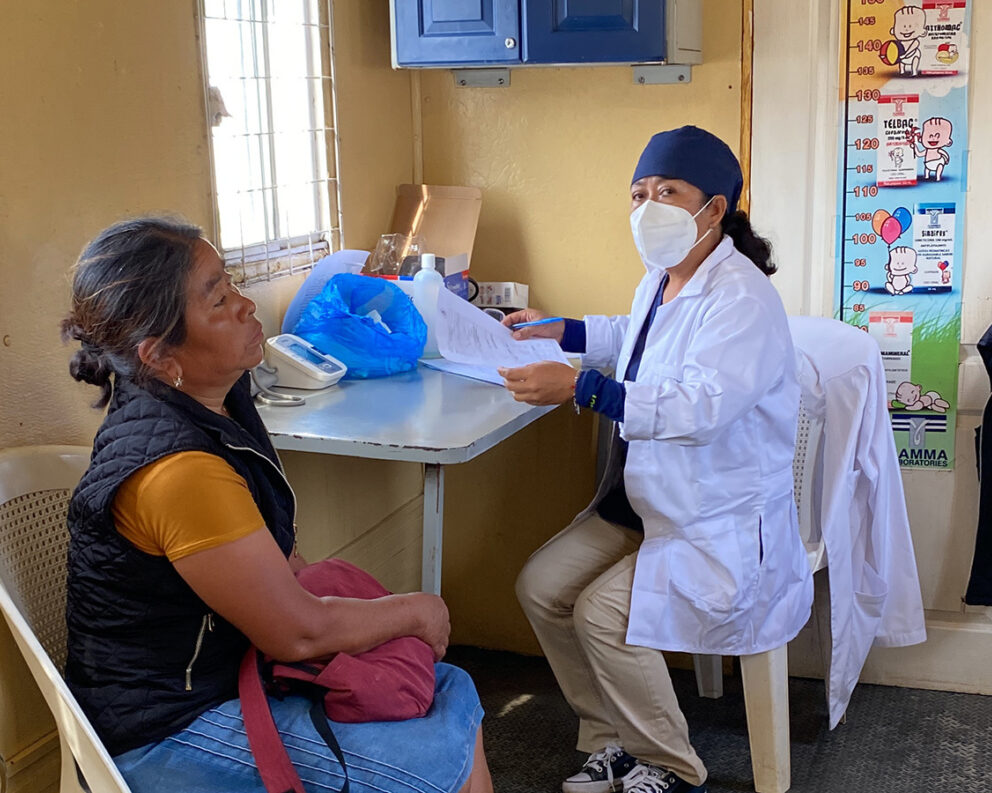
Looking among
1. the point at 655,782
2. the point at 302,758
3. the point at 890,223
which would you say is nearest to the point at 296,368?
the point at 302,758

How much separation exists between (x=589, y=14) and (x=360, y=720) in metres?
1.63

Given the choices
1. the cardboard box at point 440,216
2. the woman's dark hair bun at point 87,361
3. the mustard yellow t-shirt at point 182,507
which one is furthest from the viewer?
the cardboard box at point 440,216

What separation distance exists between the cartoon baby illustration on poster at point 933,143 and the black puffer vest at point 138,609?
1768 millimetres

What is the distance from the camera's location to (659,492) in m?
2.11

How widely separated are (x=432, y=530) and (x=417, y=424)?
0.66ft

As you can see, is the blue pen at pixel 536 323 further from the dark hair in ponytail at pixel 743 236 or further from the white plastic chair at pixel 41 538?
the white plastic chair at pixel 41 538

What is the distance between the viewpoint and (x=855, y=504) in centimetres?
246

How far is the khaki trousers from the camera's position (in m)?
2.15

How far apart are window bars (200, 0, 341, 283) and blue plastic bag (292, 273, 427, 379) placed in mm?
162

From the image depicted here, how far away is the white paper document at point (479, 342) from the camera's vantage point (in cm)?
231

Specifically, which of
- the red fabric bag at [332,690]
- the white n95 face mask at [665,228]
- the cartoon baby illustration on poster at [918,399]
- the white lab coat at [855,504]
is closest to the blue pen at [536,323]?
the white n95 face mask at [665,228]

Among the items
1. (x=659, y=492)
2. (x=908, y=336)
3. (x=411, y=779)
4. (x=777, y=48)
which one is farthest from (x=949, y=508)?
(x=411, y=779)

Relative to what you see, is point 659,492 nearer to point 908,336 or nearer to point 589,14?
point 908,336

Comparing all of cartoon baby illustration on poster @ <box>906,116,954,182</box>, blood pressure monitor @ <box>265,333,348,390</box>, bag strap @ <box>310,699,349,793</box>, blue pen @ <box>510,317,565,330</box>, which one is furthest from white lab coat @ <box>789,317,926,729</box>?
bag strap @ <box>310,699,349,793</box>
